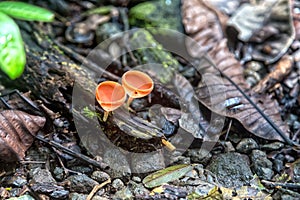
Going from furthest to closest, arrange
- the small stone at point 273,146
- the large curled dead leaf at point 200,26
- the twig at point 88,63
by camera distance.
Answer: the large curled dead leaf at point 200,26 → the twig at point 88,63 → the small stone at point 273,146

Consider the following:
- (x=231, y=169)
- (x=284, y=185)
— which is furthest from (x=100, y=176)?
(x=284, y=185)

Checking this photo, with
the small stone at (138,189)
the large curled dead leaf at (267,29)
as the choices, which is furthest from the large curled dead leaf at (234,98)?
the small stone at (138,189)

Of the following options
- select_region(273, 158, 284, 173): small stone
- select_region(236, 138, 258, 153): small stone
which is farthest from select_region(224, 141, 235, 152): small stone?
select_region(273, 158, 284, 173): small stone

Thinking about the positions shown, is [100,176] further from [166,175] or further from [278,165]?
[278,165]

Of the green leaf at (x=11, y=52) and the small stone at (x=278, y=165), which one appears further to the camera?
the small stone at (x=278, y=165)

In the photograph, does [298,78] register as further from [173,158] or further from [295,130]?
[173,158]

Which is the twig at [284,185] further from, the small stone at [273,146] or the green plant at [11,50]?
the green plant at [11,50]

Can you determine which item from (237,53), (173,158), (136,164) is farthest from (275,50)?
(136,164)

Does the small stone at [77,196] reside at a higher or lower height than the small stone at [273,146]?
higher
